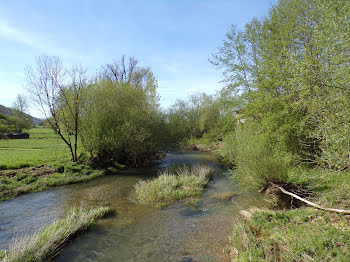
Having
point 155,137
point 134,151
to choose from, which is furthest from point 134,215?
point 155,137

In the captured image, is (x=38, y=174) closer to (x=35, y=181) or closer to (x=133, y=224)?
(x=35, y=181)

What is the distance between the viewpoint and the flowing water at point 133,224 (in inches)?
282

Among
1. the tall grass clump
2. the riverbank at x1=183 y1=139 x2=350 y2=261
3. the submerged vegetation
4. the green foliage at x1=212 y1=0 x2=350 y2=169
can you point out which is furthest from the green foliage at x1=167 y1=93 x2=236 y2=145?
the riverbank at x1=183 y1=139 x2=350 y2=261

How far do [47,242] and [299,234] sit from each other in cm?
786

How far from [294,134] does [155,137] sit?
14182 millimetres

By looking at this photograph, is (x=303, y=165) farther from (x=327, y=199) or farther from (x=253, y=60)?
(x=253, y=60)

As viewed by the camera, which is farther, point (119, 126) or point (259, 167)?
point (119, 126)

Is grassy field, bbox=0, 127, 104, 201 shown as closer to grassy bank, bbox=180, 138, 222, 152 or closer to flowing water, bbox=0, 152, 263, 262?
flowing water, bbox=0, 152, 263, 262

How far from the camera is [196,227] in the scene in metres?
9.05

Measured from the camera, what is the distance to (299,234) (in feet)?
21.3

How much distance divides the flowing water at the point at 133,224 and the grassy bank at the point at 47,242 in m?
0.34

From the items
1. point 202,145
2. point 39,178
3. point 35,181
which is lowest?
point 35,181

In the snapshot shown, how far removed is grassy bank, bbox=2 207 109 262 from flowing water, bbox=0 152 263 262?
339 mm

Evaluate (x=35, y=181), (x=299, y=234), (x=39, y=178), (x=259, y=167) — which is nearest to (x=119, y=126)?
(x=39, y=178)
